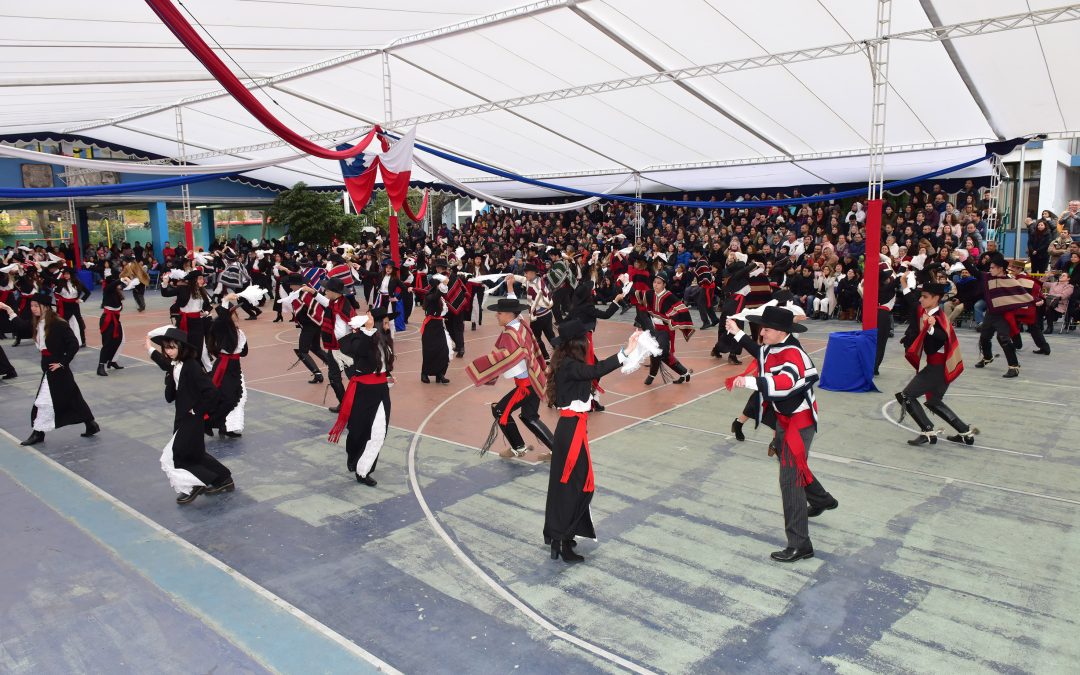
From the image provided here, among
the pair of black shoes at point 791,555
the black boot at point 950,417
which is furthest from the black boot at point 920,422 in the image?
the pair of black shoes at point 791,555

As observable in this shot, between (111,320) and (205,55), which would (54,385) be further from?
(111,320)

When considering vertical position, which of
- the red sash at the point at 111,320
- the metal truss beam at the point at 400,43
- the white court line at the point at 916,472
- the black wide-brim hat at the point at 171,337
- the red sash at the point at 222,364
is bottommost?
the white court line at the point at 916,472

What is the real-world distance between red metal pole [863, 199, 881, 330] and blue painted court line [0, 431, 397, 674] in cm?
816

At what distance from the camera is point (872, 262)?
9.84 metres

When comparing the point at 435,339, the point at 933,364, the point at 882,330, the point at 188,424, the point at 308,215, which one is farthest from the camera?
the point at 308,215

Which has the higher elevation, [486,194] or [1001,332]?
[486,194]

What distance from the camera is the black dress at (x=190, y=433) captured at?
20.1ft

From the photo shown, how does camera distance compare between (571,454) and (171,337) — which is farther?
(171,337)

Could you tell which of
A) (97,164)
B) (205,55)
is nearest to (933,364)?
(205,55)

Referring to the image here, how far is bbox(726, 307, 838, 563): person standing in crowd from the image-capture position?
16.4 feet

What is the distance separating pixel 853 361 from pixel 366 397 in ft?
21.2

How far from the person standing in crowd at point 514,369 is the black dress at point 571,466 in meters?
1.67

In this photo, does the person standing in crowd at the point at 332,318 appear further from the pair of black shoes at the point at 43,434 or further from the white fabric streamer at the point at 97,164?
the pair of black shoes at the point at 43,434

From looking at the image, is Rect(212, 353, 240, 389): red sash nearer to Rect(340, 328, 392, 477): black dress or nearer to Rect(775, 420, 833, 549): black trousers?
Rect(340, 328, 392, 477): black dress
